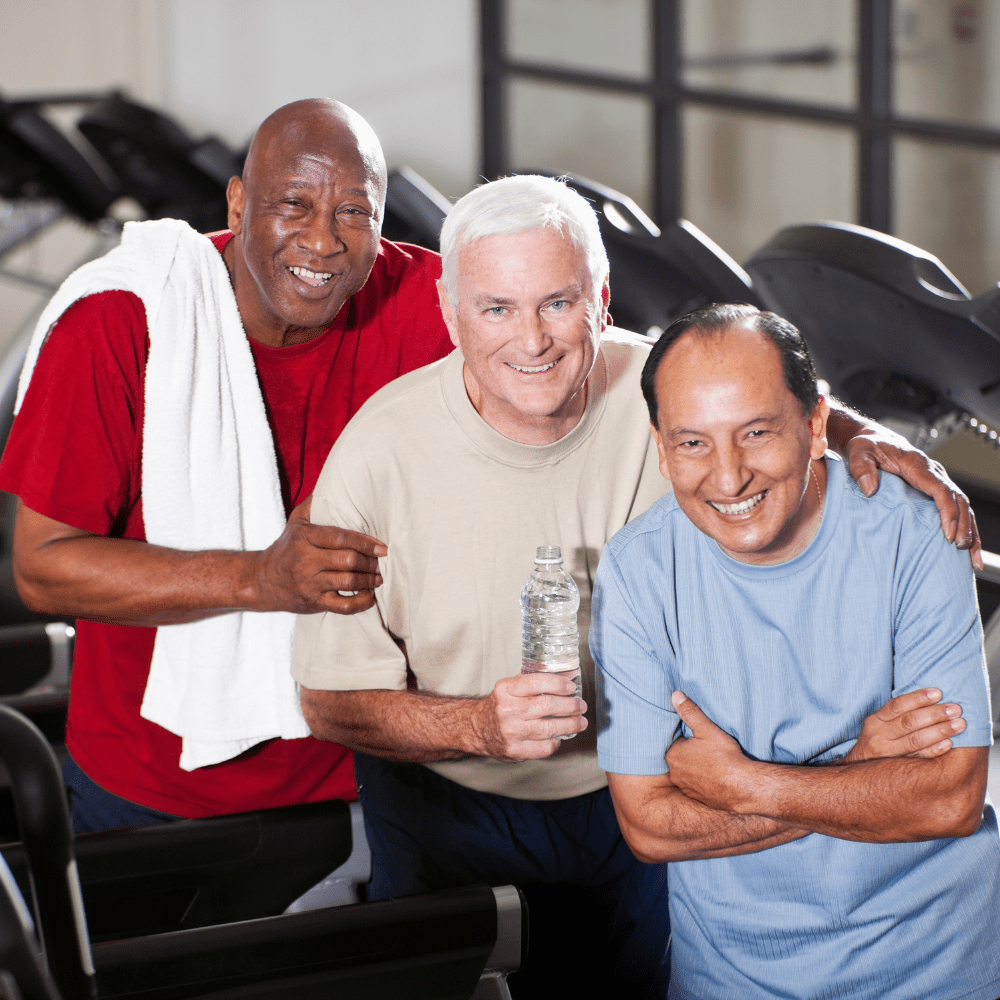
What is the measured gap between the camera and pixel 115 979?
127cm

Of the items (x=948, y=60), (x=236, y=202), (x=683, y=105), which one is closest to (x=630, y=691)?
(x=236, y=202)

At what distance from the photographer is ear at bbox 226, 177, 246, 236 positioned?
166 cm

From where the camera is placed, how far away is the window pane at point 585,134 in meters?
5.62

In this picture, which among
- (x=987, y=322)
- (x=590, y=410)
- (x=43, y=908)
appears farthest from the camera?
(x=987, y=322)

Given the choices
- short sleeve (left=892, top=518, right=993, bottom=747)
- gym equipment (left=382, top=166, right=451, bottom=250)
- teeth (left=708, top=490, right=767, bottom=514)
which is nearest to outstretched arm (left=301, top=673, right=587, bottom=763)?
teeth (left=708, top=490, right=767, bottom=514)

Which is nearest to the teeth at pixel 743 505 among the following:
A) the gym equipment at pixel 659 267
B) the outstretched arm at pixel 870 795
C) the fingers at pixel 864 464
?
the fingers at pixel 864 464

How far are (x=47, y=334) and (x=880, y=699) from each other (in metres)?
1.06

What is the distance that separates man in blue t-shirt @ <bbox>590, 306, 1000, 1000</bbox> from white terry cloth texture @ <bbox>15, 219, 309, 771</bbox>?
0.56m

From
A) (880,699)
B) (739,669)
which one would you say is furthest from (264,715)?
(880,699)

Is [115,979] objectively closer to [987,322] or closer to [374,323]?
[374,323]

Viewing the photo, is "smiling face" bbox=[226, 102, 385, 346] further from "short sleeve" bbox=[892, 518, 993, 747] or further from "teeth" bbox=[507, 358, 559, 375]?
"short sleeve" bbox=[892, 518, 993, 747]

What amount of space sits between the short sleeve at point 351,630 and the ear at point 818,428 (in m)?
0.49

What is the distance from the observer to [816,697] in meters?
1.24

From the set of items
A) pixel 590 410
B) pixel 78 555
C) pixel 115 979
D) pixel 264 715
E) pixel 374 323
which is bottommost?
pixel 115 979
